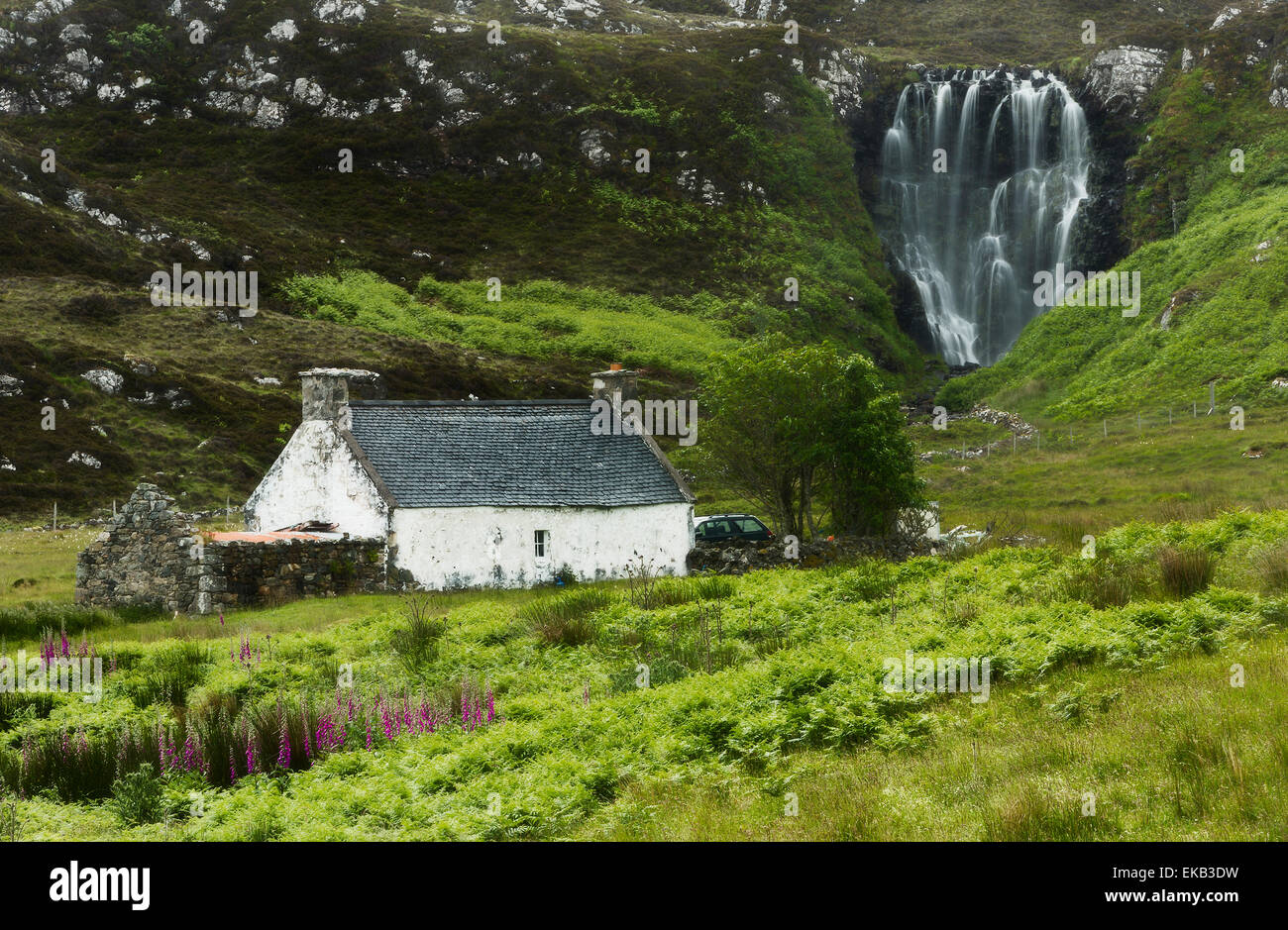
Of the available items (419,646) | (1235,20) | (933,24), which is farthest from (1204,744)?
(933,24)

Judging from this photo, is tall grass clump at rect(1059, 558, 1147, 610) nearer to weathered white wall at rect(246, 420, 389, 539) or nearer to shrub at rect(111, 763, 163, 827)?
shrub at rect(111, 763, 163, 827)

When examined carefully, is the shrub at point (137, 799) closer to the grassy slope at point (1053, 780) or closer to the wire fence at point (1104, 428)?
the grassy slope at point (1053, 780)

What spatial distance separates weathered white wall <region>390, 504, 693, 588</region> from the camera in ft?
98.8

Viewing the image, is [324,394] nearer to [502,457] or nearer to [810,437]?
[502,457]

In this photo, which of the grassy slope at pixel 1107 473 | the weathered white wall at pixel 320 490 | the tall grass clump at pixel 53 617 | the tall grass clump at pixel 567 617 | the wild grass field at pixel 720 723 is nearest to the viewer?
the wild grass field at pixel 720 723

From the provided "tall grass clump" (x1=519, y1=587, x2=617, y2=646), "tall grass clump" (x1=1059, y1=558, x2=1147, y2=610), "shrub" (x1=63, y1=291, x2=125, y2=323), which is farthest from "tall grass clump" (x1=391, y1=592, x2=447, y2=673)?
"shrub" (x1=63, y1=291, x2=125, y2=323)

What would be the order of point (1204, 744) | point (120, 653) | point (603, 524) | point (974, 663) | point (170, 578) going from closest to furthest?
point (1204, 744), point (974, 663), point (120, 653), point (170, 578), point (603, 524)

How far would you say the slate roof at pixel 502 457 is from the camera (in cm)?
3130

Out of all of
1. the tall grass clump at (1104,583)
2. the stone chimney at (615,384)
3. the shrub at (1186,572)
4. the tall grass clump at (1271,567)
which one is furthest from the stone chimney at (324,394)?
the tall grass clump at (1271,567)

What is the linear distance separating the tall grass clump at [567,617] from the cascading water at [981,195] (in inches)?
2762

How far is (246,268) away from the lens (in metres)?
74.4

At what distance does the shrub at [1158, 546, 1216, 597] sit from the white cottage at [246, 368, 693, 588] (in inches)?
702
